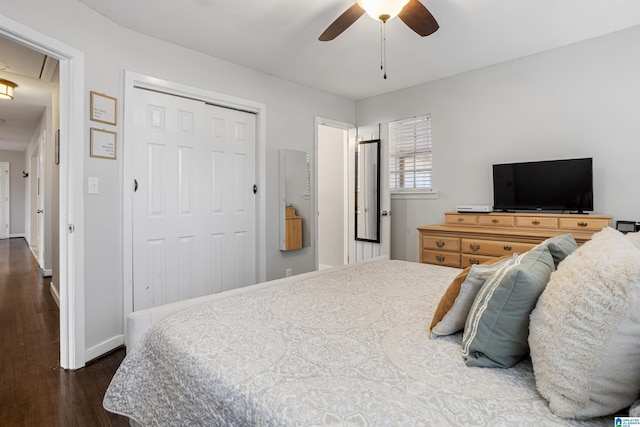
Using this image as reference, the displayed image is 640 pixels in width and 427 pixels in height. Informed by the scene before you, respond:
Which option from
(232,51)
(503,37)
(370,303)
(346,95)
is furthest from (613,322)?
(346,95)

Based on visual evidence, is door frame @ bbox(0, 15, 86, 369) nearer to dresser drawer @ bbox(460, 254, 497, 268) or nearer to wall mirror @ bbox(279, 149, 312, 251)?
wall mirror @ bbox(279, 149, 312, 251)

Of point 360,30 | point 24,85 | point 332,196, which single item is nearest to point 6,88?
point 24,85

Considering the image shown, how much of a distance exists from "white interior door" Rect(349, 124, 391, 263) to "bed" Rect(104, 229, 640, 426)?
2.52 metres

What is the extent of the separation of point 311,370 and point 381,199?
341cm

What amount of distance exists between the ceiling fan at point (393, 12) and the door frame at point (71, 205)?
1.77m

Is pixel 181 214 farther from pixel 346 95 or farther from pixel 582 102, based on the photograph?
pixel 582 102

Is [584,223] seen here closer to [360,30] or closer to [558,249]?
[558,249]

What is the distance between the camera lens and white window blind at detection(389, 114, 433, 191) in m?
4.02

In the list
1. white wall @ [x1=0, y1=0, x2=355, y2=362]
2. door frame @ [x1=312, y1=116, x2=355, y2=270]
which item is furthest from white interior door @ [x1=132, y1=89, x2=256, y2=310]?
door frame @ [x1=312, y1=116, x2=355, y2=270]

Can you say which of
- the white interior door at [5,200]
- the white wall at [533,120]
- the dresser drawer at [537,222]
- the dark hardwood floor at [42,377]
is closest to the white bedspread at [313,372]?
the dark hardwood floor at [42,377]

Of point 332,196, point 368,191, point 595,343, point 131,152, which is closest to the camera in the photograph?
point 595,343

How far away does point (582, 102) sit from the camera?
2.90m

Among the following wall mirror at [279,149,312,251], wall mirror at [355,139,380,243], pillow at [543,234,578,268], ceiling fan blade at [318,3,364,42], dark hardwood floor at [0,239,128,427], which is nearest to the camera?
pillow at [543,234,578,268]

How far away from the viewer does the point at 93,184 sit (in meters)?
2.38
